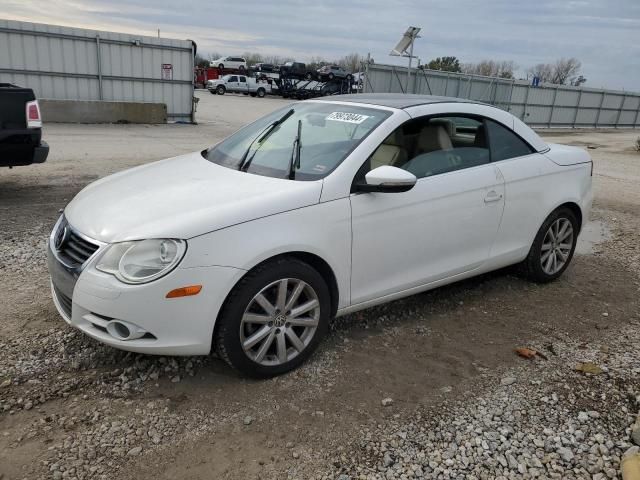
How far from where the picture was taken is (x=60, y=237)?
10.6 ft

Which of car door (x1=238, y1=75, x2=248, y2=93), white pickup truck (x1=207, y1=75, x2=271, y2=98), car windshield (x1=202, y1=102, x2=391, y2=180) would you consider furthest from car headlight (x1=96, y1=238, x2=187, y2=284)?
car door (x1=238, y1=75, x2=248, y2=93)

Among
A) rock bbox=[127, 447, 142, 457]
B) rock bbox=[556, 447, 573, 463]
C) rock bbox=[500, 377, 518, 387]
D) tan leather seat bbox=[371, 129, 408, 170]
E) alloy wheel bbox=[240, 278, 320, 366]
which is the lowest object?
rock bbox=[127, 447, 142, 457]

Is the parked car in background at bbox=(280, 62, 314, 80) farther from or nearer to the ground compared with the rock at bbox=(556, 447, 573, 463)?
farther from the ground

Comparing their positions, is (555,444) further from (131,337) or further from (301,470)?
(131,337)

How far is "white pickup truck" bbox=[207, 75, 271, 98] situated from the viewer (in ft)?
133

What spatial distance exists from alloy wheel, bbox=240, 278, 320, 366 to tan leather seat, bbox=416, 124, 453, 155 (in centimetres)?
140

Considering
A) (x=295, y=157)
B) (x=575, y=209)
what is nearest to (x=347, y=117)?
(x=295, y=157)

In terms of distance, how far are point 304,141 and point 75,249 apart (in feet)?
5.42

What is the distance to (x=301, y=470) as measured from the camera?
2535 millimetres

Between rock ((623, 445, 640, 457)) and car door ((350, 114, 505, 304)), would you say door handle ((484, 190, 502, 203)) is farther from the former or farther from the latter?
rock ((623, 445, 640, 457))

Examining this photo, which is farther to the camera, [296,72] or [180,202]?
[296,72]

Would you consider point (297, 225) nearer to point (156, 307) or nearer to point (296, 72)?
point (156, 307)

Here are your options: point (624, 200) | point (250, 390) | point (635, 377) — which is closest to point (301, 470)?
point (250, 390)

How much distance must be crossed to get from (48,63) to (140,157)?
25.4ft
